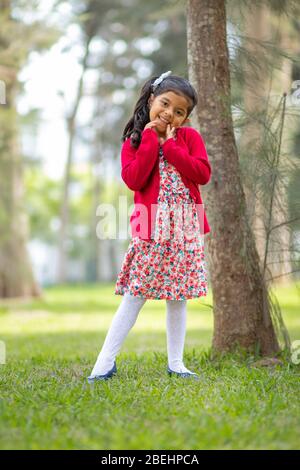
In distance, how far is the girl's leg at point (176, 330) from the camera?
11.1ft

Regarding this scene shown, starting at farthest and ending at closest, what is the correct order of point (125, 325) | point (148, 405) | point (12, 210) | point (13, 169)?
point (13, 169) → point (12, 210) → point (125, 325) → point (148, 405)

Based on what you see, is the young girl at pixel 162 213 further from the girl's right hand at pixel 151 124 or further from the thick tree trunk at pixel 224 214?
the thick tree trunk at pixel 224 214

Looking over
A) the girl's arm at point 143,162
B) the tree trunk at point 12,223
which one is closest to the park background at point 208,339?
the girl's arm at point 143,162

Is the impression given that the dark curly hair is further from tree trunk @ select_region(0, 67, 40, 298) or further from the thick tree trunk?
tree trunk @ select_region(0, 67, 40, 298)

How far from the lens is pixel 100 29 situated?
16891 millimetres

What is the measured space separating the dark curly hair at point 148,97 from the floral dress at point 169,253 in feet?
0.54

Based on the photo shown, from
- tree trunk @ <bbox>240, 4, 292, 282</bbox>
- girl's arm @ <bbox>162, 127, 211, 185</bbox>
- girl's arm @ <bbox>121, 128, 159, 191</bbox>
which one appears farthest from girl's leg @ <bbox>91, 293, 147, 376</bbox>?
tree trunk @ <bbox>240, 4, 292, 282</bbox>

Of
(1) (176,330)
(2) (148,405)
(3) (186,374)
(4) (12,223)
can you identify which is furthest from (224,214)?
(4) (12,223)

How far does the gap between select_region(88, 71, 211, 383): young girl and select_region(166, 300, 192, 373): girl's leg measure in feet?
0.04

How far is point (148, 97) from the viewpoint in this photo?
11.2ft

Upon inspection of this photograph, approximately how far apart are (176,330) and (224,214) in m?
0.81

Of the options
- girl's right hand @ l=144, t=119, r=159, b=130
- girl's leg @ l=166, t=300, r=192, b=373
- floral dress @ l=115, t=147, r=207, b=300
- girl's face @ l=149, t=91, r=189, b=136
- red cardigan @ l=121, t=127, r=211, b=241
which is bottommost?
girl's leg @ l=166, t=300, r=192, b=373

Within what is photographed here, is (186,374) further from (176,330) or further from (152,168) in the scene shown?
(152,168)

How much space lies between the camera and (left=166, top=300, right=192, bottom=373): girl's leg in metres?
3.39
